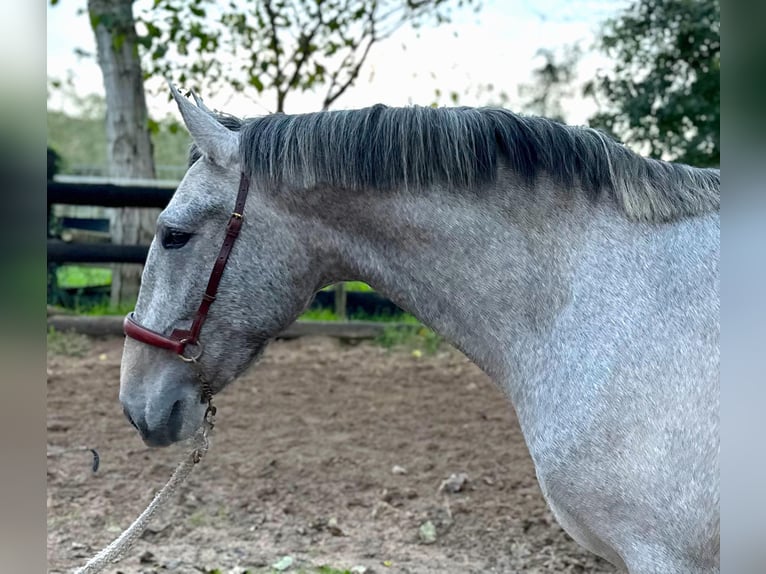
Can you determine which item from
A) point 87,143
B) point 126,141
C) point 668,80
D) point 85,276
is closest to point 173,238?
point 668,80

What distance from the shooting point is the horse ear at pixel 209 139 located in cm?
206

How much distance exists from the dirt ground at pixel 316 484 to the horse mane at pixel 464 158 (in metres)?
2.16

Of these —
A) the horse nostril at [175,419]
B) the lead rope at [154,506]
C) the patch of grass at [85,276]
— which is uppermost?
the horse nostril at [175,419]

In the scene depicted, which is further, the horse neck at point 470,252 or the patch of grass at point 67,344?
the patch of grass at point 67,344

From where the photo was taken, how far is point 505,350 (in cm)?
199

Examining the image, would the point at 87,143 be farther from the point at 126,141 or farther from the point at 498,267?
the point at 498,267

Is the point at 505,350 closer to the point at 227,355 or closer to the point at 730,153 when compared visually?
the point at 227,355

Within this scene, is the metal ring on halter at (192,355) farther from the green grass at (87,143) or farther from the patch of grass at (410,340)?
the green grass at (87,143)

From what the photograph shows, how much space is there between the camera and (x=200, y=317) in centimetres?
205

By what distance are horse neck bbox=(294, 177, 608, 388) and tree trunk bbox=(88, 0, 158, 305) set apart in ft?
22.0

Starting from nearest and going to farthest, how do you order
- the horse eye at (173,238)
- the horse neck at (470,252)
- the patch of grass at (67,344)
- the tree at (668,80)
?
1. the horse neck at (470,252)
2. the horse eye at (173,238)
3. the tree at (668,80)
4. the patch of grass at (67,344)

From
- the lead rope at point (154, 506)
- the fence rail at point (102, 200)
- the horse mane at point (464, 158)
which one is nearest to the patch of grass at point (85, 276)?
the fence rail at point (102, 200)

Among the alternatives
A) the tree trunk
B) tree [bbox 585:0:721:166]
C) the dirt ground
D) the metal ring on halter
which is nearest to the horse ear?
the metal ring on halter

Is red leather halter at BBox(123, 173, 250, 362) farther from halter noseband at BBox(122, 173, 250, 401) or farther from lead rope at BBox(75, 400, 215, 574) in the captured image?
lead rope at BBox(75, 400, 215, 574)
